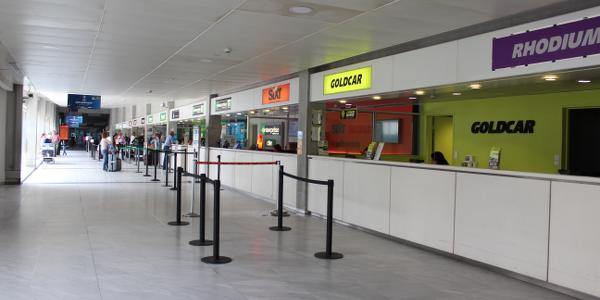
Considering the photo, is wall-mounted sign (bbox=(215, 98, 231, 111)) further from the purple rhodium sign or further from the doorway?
the purple rhodium sign

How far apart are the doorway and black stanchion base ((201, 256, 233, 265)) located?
19.4 ft

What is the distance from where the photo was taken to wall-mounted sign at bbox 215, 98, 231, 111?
13.8 meters

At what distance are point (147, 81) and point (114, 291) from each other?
943 cm

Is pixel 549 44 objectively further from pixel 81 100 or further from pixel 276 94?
pixel 81 100

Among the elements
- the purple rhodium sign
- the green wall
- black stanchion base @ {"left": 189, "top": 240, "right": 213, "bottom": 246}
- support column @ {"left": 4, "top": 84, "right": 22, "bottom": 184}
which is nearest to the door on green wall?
the green wall

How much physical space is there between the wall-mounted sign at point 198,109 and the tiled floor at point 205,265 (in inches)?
317

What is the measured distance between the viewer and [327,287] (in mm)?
4469

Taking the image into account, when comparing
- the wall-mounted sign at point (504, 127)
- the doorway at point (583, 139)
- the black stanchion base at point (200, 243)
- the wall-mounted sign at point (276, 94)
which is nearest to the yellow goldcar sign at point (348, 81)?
the wall-mounted sign at point (276, 94)

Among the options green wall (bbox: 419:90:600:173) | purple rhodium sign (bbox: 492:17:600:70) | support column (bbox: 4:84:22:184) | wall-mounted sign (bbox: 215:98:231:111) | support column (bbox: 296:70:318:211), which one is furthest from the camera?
wall-mounted sign (bbox: 215:98:231:111)

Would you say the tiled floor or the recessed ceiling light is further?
the recessed ceiling light

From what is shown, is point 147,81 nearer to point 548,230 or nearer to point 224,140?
point 224,140

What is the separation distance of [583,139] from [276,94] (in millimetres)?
5968

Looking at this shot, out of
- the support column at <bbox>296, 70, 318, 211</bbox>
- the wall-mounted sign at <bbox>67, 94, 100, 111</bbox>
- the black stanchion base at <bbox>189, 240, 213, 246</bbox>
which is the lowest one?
the black stanchion base at <bbox>189, 240, 213, 246</bbox>

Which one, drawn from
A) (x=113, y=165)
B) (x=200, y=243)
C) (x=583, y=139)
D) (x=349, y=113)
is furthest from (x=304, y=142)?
(x=113, y=165)
